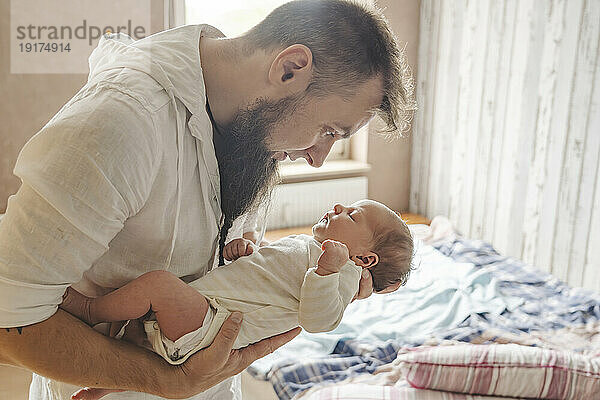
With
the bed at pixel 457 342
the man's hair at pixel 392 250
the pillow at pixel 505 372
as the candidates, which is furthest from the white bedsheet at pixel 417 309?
the man's hair at pixel 392 250

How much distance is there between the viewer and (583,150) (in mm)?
2904

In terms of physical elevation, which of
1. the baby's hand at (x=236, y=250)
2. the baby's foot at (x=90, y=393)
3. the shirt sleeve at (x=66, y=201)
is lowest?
the baby's foot at (x=90, y=393)

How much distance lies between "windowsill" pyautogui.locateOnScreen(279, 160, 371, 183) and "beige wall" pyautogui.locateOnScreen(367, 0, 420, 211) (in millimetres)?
126

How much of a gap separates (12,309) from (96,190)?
20cm

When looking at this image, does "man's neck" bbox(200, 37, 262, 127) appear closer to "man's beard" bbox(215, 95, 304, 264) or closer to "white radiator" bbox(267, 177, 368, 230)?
"man's beard" bbox(215, 95, 304, 264)

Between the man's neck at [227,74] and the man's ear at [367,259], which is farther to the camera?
the man's ear at [367,259]

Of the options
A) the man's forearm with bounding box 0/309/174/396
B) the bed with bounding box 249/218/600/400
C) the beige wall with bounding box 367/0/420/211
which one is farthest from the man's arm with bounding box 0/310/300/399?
the beige wall with bounding box 367/0/420/211

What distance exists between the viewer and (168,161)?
0.92 meters

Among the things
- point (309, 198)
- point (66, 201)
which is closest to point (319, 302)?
point (66, 201)

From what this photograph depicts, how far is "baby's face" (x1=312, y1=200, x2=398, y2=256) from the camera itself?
1.46 metres

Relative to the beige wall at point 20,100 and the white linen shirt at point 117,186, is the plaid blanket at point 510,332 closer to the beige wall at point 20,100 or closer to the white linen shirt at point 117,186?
the white linen shirt at point 117,186

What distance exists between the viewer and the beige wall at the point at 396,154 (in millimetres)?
3883

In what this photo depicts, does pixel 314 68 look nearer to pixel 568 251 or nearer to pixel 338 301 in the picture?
pixel 338 301

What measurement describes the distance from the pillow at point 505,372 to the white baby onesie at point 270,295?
0.66 m
